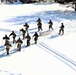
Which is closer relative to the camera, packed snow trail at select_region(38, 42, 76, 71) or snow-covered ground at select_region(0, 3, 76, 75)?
snow-covered ground at select_region(0, 3, 76, 75)

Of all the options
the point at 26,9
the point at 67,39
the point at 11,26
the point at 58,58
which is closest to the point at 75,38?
the point at 67,39

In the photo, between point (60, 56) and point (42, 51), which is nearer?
point (60, 56)

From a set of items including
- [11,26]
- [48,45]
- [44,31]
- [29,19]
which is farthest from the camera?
[29,19]

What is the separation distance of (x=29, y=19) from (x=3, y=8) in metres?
9.01

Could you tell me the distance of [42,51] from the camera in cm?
2770

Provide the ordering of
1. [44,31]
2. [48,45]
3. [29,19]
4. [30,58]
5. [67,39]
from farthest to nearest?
[29,19] → [44,31] → [67,39] → [48,45] → [30,58]

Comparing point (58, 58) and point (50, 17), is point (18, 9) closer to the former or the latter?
point (50, 17)

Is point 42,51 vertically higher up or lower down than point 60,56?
higher up

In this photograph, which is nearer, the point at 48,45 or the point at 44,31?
the point at 48,45

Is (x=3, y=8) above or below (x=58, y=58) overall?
above

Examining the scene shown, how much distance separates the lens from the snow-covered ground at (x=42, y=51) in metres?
23.8

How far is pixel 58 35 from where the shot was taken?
3250 cm

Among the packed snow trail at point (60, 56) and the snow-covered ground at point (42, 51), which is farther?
the packed snow trail at point (60, 56)

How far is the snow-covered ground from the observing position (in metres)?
23.8
